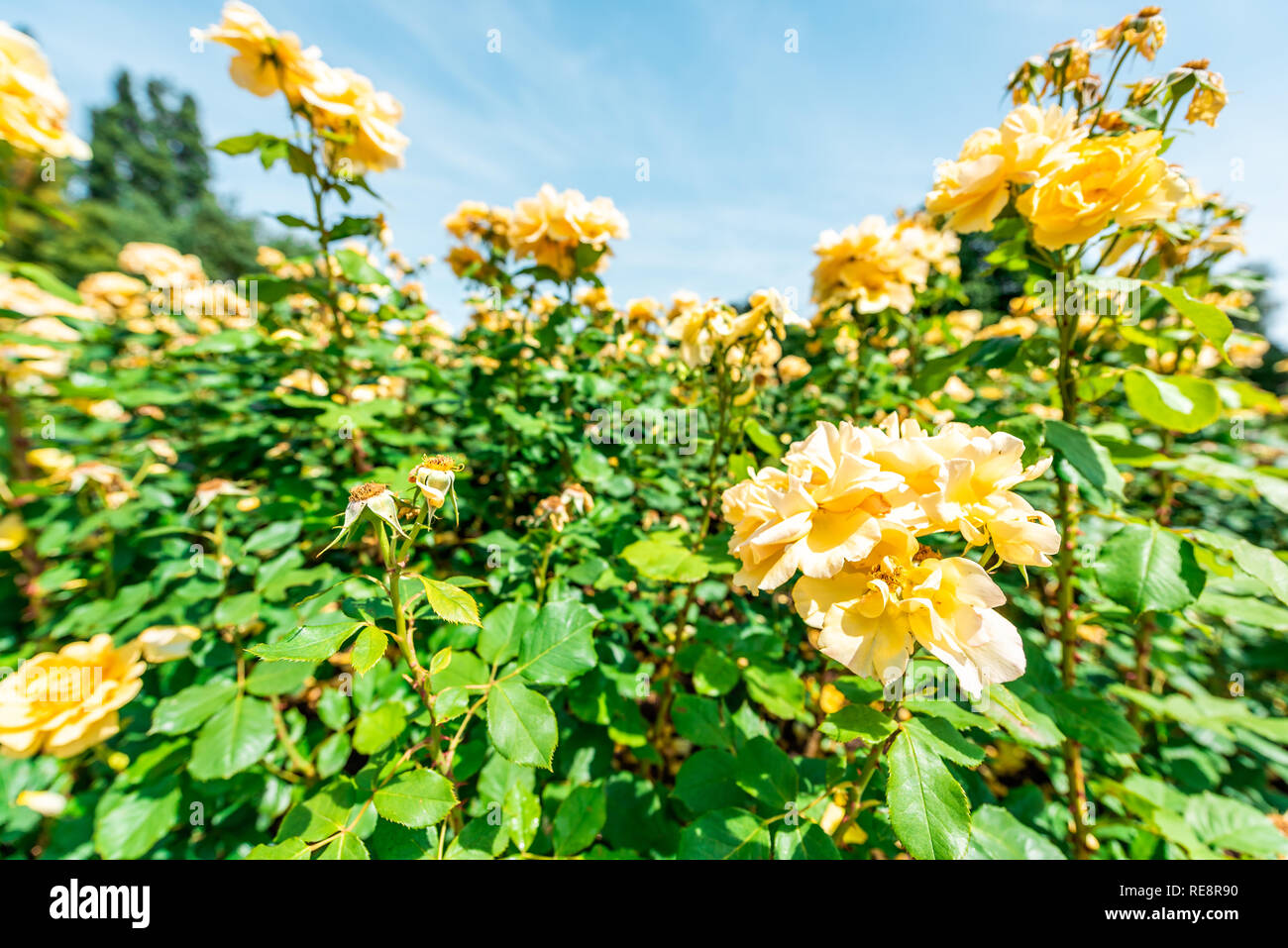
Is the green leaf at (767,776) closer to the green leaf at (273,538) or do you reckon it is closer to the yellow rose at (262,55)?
the green leaf at (273,538)

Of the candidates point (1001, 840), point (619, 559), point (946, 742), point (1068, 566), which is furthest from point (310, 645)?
point (1068, 566)

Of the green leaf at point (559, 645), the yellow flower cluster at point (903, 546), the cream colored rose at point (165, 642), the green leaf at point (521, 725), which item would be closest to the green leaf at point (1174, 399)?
the yellow flower cluster at point (903, 546)

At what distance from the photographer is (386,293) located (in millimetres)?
1978

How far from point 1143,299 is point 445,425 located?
8.94ft

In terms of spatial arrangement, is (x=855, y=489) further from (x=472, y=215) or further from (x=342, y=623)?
(x=472, y=215)

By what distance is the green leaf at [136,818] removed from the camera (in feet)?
3.69

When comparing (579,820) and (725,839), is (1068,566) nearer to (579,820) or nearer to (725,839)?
(725,839)

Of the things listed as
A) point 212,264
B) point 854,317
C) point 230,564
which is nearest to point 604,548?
point 230,564

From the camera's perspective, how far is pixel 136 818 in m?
1.18

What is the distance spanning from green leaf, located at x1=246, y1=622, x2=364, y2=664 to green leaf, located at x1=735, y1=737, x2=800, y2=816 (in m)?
0.86

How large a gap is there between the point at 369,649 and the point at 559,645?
1.37 ft

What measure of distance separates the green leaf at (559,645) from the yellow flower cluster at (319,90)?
1457 mm

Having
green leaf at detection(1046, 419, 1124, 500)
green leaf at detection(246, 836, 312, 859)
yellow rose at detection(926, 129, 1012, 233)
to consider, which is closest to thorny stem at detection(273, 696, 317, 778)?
green leaf at detection(246, 836, 312, 859)

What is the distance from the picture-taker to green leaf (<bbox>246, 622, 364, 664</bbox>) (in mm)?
642
